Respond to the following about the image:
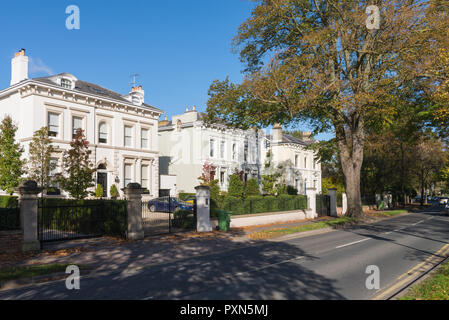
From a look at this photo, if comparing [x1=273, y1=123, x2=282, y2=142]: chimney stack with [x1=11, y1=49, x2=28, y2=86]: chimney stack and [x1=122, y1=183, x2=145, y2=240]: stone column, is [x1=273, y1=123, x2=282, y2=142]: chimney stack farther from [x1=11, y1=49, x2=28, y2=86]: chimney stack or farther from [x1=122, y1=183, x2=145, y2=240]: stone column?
[x1=122, y1=183, x2=145, y2=240]: stone column

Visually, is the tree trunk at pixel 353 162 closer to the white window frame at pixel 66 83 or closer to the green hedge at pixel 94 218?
the green hedge at pixel 94 218

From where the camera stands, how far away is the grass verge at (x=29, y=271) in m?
8.74

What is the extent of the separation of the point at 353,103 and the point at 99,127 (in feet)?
71.3

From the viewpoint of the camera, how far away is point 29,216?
41.1ft

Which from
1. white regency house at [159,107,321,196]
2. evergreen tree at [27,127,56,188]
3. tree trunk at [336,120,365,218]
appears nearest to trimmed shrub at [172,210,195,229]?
evergreen tree at [27,127,56,188]

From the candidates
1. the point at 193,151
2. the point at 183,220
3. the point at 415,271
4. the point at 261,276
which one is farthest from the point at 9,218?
the point at 193,151

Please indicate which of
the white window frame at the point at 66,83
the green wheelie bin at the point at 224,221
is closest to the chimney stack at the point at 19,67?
the white window frame at the point at 66,83

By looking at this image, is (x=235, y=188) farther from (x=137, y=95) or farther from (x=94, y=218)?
(x=94, y=218)

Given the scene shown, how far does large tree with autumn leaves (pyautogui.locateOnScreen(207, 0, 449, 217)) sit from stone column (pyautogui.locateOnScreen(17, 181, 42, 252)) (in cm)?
1188

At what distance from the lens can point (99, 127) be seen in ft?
101

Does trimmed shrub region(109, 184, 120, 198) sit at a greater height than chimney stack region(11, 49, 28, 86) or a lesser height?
lesser

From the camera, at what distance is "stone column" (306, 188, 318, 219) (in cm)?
2944

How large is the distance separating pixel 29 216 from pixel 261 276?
897 centimetres
